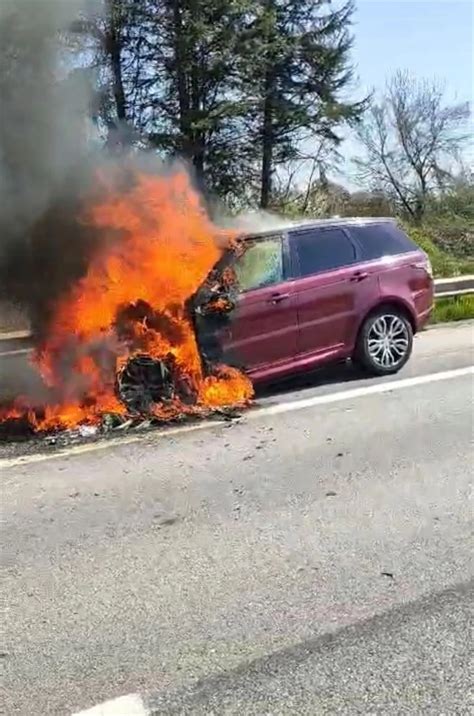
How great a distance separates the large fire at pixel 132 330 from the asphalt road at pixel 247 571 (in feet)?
2.17

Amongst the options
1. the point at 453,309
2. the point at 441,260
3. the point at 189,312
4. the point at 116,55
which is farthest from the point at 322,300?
the point at 441,260

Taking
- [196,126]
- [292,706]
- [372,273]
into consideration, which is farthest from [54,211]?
[196,126]

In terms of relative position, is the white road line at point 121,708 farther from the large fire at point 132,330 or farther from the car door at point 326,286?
the car door at point 326,286

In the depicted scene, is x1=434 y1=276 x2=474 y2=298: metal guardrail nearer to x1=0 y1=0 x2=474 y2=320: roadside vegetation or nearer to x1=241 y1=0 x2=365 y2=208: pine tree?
x1=0 y1=0 x2=474 y2=320: roadside vegetation

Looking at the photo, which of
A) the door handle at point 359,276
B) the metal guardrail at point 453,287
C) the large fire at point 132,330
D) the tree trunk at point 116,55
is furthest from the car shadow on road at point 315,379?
the tree trunk at point 116,55

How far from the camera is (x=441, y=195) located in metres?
26.0

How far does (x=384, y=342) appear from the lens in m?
7.63

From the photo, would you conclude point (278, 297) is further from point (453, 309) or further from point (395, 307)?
point (453, 309)

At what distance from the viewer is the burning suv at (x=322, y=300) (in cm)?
668

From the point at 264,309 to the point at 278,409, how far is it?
0.86m

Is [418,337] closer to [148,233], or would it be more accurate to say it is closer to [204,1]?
[148,233]

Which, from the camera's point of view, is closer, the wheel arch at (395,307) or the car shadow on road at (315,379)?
the car shadow on road at (315,379)

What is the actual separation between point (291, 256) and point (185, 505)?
10.3ft

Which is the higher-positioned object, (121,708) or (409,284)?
(409,284)
